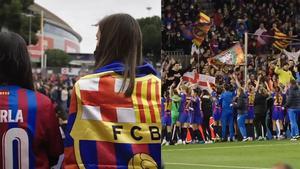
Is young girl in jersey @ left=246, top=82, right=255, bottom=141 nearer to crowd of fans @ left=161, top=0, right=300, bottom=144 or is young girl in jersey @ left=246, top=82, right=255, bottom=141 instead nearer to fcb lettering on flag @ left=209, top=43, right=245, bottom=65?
crowd of fans @ left=161, top=0, right=300, bottom=144

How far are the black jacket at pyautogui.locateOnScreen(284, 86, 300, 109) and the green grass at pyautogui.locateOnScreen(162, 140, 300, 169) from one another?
294cm

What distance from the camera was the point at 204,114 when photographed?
1969cm

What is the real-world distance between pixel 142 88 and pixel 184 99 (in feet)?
53.3

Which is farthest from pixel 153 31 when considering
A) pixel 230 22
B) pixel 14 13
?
pixel 230 22

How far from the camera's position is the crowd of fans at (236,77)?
64.4ft

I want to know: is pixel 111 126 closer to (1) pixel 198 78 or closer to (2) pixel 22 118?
(2) pixel 22 118

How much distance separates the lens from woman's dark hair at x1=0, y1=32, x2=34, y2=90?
330cm

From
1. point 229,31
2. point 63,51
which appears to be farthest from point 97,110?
point 63,51

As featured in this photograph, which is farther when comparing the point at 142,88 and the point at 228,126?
the point at 228,126

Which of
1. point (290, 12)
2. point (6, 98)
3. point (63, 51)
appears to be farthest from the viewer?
point (63, 51)

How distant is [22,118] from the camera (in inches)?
127

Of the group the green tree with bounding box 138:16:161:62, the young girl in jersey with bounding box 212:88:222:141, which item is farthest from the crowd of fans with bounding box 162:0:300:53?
the green tree with bounding box 138:16:161:62

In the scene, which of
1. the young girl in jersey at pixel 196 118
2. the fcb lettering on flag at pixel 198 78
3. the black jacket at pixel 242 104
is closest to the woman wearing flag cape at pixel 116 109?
the young girl in jersey at pixel 196 118

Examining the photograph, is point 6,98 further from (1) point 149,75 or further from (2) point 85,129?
(1) point 149,75
